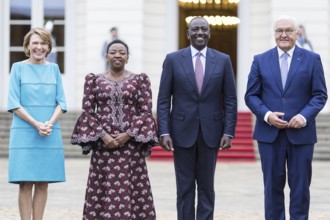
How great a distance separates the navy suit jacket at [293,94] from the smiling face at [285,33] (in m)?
0.10

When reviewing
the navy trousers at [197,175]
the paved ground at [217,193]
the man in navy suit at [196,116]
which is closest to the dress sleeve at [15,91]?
the man in navy suit at [196,116]

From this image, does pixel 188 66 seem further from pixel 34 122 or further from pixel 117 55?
pixel 34 122

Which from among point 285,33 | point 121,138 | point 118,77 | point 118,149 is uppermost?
point 285,33


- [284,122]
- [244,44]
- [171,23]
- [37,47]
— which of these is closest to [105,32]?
[171,23]

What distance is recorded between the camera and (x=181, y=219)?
317 inches

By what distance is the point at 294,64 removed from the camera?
7.89 meters

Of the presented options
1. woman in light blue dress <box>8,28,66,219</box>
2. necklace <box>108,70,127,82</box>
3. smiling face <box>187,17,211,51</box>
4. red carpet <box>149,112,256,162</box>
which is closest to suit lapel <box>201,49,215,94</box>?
smiling face <box>187,17,211,51</box>

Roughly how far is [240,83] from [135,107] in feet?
40.2

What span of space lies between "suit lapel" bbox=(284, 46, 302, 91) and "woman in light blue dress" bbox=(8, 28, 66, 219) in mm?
2043

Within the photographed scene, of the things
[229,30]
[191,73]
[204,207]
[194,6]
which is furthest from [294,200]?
[229,30]

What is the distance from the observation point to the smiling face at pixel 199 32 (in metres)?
7.86

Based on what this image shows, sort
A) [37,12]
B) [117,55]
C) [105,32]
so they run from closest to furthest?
1. [117,55]
2. [105,32]
3. [37,12]

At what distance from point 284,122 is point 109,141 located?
1.53m

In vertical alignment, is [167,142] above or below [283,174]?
above
